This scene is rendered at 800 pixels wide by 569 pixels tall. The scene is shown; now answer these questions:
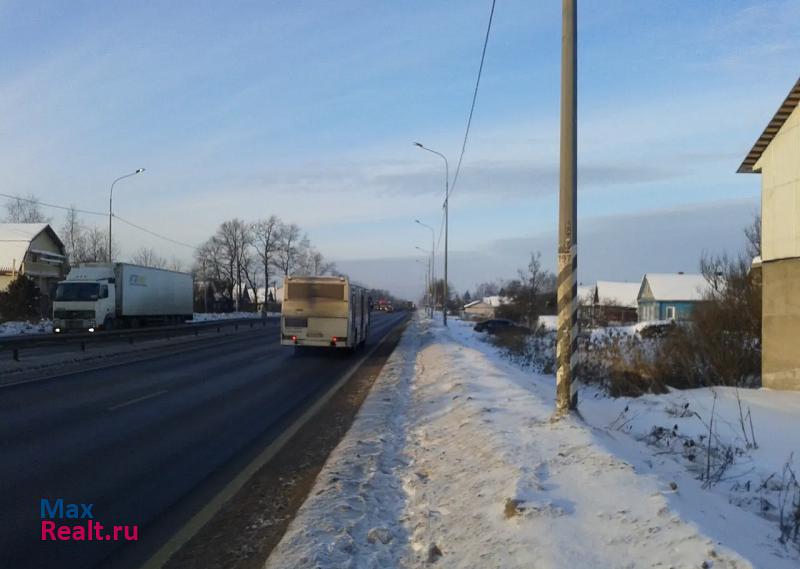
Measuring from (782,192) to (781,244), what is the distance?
127cm

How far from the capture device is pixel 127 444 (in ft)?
28.3

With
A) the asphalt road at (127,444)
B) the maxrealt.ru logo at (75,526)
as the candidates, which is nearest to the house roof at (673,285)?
the asphalt road at (127,444)

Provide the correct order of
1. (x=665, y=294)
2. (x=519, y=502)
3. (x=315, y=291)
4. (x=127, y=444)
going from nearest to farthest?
1. (x=519, y=502)
2. (x=127, y=444)
3. (x=315, y=291)
4. (x=665, y=294)

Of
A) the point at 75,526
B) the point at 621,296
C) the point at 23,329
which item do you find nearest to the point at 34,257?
the point at 23,329

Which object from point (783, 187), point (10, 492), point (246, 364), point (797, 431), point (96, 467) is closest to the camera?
point (10, 492)

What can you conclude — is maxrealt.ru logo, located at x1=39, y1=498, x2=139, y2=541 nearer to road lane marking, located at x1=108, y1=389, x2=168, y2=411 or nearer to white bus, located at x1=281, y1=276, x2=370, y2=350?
road lane marking, located at x1=108, y1=389, x2=168, y2=411

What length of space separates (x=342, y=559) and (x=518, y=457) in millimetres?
2505

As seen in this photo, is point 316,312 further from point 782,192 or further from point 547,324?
point 547,324

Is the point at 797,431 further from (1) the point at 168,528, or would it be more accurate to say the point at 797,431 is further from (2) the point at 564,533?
(1) the point at 168,528

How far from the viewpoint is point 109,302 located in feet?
109

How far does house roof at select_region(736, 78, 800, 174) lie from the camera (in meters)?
15.7

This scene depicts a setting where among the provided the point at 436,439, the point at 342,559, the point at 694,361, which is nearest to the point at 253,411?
the point at 436,439

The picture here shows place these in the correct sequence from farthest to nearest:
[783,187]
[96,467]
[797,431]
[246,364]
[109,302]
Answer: [109,302] < [246,364] < [783,187] < [797,431] < [96,467]

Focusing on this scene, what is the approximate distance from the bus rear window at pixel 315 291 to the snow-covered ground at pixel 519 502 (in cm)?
1294
